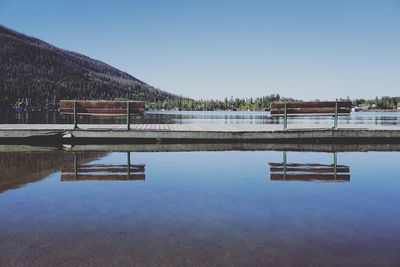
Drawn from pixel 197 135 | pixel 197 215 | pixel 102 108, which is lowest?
pixel 197 215

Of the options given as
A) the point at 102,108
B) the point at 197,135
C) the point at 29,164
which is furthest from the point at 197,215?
the point at 102,108

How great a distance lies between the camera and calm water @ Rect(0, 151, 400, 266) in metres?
3.60

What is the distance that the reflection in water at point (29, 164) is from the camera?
7.25 metres

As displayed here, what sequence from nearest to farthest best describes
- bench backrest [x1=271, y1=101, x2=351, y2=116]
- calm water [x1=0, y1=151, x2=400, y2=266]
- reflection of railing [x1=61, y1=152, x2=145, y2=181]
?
1. calm water [x1=0, y1=151, x2=400, y2=266]
2. reflection of railing [x1=61, y1=152, x2=145, y2=181]
3. bench backrest [x1=271, y1=101, x2=351, y2=116]

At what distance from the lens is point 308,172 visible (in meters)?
8.46

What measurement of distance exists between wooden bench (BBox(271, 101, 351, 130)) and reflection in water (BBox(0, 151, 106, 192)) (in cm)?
733

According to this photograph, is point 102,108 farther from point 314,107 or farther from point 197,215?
point 197,215

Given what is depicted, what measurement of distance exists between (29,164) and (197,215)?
5.97 metres

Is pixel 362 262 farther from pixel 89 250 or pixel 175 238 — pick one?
pixel 89 250

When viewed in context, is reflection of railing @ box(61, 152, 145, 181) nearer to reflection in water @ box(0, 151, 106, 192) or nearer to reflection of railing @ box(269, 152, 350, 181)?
reflection in water @ box(0, 151, 106, 192)

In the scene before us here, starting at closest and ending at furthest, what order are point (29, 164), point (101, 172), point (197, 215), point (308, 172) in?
point (197, 215)
point (101, 172)
point (308, 172)
point (29, 164)

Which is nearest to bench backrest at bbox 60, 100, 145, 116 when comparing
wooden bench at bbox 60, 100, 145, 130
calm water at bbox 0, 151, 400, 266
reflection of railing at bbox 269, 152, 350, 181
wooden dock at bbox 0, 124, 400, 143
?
wooden bench at bbox 60, 100, 145, 130

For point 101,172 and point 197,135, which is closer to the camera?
point 101,172

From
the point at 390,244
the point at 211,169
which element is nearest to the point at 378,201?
the point at 390,244
